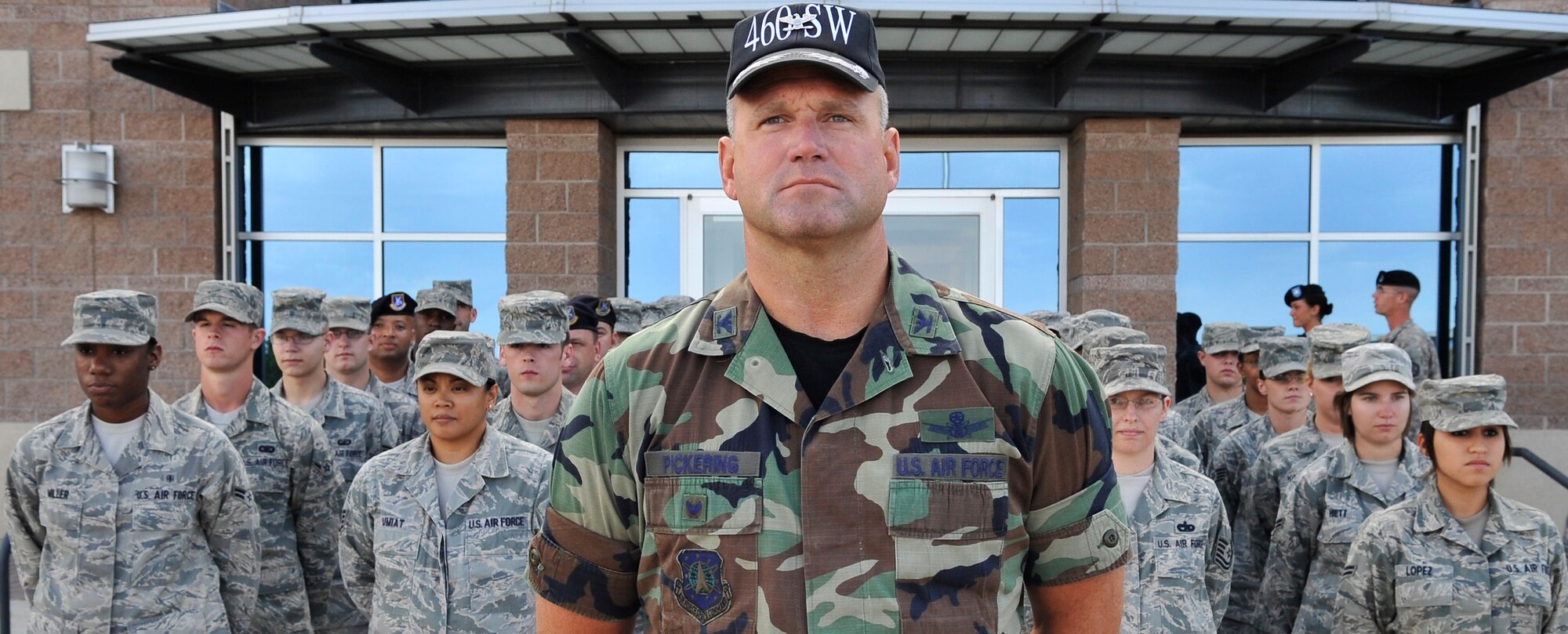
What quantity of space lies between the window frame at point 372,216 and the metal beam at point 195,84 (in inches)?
12.8

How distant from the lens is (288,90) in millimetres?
8523

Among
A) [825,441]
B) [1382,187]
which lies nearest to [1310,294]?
[1382,187]

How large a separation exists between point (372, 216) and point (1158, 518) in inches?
273

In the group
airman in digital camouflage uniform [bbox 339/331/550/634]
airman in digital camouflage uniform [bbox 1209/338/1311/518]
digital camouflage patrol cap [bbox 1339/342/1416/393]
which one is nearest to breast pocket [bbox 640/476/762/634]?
airman in digital camouflage uniform [bbox 339/331/550/634]

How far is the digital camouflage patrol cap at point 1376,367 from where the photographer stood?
4.54 m

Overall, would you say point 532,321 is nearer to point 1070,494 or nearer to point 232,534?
point 232,534

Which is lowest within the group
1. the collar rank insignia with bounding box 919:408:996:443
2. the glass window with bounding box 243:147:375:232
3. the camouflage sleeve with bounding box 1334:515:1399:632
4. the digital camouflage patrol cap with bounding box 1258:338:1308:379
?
the camouflage sleeve with bounding box 1334:515:1399:632

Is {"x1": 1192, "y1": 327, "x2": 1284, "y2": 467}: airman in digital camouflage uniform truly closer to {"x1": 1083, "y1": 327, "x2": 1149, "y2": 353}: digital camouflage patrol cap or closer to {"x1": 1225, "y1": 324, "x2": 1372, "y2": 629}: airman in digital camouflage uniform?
{"x1": 1225, "y1": 324, "x2": 1372, "y2": 629}: airman in digital camouflage uniform

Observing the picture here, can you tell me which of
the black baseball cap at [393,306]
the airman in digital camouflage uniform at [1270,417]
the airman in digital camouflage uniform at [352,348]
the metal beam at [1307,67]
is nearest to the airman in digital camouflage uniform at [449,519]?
the airman in digital camouflage uniform at [352,348]

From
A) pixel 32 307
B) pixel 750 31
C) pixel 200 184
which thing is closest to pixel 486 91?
pixel 200 184

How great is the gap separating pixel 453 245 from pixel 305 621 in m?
4.64

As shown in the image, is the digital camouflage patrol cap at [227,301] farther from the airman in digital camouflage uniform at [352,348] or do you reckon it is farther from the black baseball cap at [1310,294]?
the black baseball cap at [1310,294]

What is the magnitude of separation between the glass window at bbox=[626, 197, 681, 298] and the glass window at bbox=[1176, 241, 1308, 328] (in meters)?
3.88

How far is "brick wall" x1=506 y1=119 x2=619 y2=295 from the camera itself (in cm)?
808
